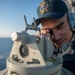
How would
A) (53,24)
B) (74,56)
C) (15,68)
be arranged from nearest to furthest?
1. (15,68)
2. (74,56)
3. (53,24)

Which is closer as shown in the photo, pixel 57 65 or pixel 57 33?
pixel 57 65

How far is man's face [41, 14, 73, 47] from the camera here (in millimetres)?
1864

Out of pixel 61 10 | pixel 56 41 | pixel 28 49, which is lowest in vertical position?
pixel 56 41

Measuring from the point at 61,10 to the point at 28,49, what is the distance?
92 centimetres

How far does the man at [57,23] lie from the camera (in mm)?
1834

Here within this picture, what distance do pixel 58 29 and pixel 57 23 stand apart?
6 centimetres

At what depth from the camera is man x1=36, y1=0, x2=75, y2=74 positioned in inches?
72.2

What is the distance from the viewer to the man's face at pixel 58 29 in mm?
1864

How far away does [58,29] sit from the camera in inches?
75.1

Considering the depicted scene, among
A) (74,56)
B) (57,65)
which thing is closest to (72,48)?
(74,56)

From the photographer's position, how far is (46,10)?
1.93 metres

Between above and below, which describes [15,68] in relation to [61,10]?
below

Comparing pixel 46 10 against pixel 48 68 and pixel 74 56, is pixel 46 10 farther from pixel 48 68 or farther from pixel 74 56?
pixel 48 68

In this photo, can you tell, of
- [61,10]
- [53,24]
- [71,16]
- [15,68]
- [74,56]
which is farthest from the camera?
[71,16]
